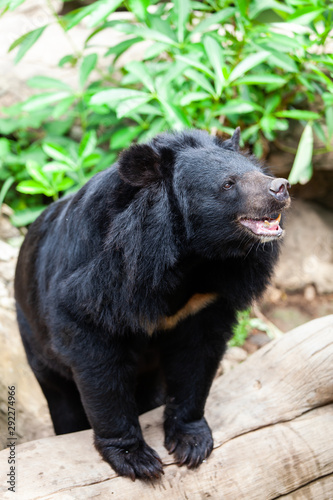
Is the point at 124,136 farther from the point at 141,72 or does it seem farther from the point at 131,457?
the point at 131,457

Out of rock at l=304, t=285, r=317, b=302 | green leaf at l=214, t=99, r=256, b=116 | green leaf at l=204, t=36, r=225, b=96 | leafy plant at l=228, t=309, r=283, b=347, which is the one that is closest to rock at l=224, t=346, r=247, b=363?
leafy plant at l=228, t=309, r=283, b=347

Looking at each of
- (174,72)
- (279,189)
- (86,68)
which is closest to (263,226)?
(279,189)

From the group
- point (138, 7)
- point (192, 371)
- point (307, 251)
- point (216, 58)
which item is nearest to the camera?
point (192, 371)

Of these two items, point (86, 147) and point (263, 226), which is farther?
point (86, 147)

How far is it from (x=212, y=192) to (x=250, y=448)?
1.25m

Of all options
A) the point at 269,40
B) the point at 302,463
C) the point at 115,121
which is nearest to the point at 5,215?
the point at 115,121

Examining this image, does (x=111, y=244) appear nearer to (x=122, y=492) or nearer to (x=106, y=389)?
(x=106, y=389)

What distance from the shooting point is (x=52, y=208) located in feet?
10.9

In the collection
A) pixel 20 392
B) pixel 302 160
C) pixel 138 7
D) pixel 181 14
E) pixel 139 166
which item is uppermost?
pixel 139 166

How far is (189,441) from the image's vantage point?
2.81 meters

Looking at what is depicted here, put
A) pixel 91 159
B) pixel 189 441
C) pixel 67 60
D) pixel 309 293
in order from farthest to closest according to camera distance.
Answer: pixel 309 293
pixel 67 60
pixel 91 159
pixel 189 441

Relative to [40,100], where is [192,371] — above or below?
below

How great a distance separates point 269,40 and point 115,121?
4.91ft

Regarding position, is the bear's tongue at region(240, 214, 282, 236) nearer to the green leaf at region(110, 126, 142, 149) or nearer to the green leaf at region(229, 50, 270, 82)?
the green leaf at region(229, 50, 270, 82)
